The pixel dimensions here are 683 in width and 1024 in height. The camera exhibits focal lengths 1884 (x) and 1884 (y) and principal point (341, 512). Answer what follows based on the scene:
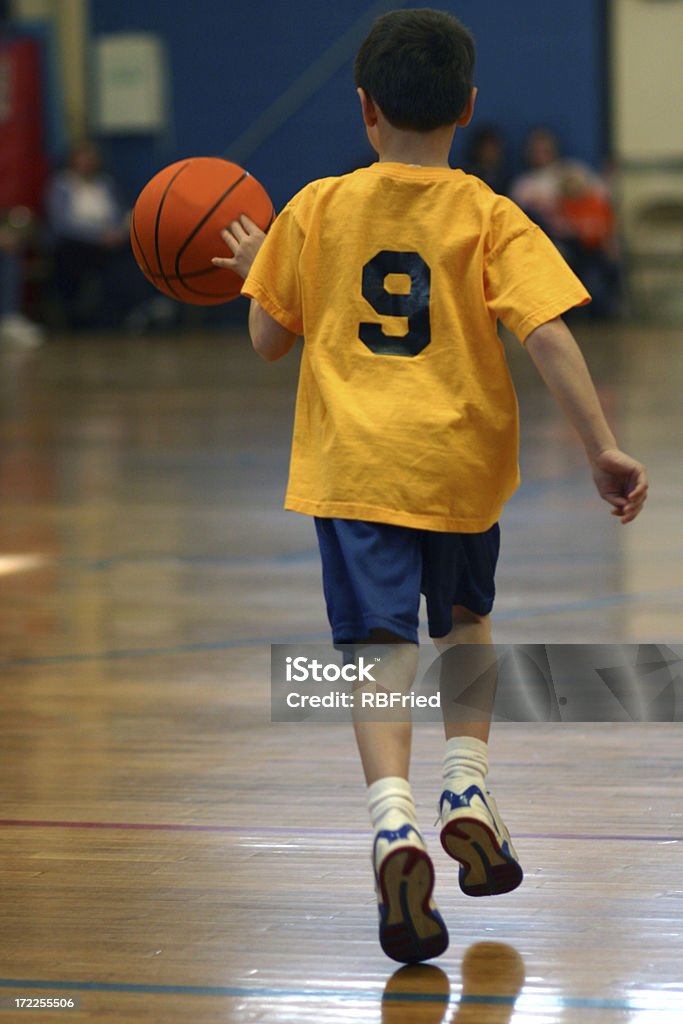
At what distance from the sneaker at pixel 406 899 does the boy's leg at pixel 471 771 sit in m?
0.19

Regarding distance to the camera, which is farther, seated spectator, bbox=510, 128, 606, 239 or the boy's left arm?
seated spectator, bbox=510, 128, 606, 239

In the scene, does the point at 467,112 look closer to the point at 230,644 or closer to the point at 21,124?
the point at 230,644

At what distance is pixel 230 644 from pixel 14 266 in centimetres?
1036

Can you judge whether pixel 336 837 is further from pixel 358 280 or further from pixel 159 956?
pixel 358 280

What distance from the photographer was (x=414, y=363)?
202 cm

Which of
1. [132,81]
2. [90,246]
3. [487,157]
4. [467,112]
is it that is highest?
[467,112]

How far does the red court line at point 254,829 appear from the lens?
2285 mm

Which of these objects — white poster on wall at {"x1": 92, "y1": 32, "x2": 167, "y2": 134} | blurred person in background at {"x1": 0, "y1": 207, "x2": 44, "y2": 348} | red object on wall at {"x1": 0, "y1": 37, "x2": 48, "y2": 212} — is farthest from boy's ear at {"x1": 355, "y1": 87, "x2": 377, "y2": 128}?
white poster on wall at {"x1": 92, "y1": 32, "x2": 167, "y2": 134}

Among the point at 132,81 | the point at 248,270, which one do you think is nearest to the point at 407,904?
the point at 248,270

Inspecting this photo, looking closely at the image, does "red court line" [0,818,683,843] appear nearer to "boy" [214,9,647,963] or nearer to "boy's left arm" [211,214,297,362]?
"boy" [214,9,647,963]

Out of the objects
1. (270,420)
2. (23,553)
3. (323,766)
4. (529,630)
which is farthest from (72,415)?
(323,766)

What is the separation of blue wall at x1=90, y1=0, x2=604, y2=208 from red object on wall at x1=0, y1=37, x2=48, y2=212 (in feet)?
1.95

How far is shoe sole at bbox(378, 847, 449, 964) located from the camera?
6.07ft

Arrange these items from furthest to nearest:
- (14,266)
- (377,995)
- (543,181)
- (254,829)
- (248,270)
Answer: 1. (14,266)
2. (543,181)
3. (254,829)
4. (248,270)
5. (377,995)
